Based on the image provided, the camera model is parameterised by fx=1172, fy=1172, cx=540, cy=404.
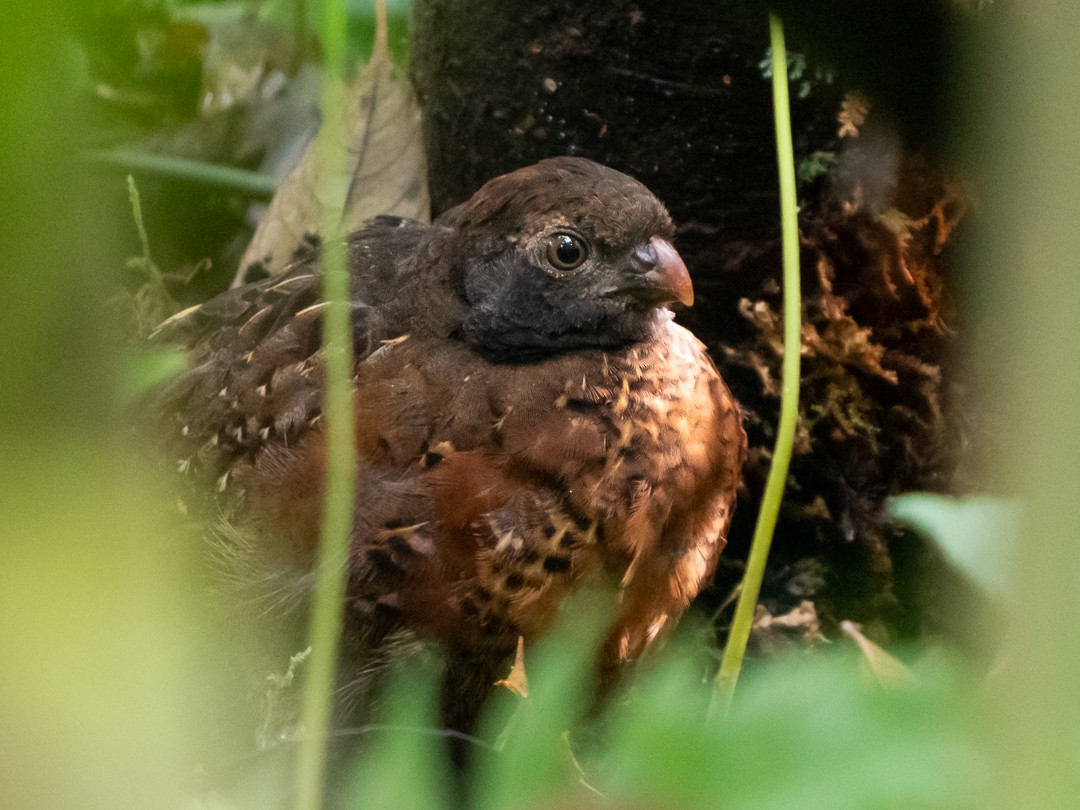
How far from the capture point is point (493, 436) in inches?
75.4

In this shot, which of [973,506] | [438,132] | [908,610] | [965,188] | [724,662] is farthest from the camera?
[438,132]

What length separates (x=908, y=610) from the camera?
2238 millimetres

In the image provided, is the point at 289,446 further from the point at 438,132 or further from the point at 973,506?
the point at 973,506

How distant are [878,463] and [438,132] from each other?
124cm

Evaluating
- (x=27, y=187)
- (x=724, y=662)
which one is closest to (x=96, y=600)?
(x=27, y=187)

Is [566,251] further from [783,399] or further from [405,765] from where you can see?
[405,765]

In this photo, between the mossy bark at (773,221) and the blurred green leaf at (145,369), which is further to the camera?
the mossy bark at (773,221)

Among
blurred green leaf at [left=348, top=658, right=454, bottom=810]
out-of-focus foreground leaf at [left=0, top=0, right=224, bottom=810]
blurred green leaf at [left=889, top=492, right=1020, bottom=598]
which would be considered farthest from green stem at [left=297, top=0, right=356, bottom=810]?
blurred green leaf at [left=889, top=492, right=1020, bottom=598]

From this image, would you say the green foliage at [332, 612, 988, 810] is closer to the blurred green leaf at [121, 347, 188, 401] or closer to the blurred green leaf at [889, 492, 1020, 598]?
the blurred green leaf at [889, 492, 1020, 598]

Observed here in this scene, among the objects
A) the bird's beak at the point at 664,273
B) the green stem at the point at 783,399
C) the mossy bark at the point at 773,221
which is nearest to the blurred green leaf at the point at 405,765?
the green stem at the point at 783,399

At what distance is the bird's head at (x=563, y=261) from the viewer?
2023 millimetres

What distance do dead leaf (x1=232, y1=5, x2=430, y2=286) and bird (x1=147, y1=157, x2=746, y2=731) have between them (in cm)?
61

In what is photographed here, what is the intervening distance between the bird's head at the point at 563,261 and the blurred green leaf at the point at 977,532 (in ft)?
4.55

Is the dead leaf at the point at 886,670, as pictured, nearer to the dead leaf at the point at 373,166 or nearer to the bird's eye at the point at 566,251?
the bird's eye at the point at 566,251
